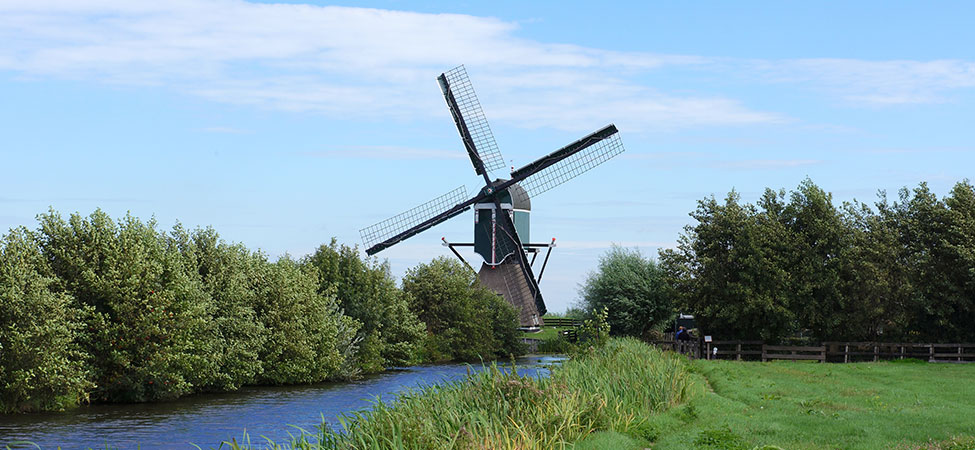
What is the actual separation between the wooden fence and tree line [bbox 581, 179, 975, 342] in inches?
34.0

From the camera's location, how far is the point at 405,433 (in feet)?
39.8

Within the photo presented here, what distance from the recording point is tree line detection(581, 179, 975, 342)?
44375 millimetres

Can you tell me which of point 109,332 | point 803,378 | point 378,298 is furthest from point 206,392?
point 803,378

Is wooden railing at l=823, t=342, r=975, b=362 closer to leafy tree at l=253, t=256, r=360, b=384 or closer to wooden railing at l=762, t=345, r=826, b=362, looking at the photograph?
wooden railing at l=762, t=345, r=826, b=362

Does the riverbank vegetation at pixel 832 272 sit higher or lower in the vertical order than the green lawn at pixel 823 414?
higher

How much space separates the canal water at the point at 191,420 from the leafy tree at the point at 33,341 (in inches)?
33.4

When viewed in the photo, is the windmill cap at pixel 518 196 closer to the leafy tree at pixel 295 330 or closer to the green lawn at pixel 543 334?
the green lawn at pixel 543 334

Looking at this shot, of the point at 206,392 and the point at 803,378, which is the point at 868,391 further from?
the point at 206,392

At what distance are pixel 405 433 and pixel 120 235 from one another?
26540 mm

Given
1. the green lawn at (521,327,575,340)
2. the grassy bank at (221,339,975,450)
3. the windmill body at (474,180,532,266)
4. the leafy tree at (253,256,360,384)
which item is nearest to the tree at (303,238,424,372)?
the leafy tree at (253,256,360,384)

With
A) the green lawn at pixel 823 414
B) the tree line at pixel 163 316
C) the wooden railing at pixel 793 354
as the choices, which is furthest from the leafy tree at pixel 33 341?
the wooden railing at pixel 793 354

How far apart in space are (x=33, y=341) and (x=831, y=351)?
114ft

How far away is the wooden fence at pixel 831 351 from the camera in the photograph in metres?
43.4

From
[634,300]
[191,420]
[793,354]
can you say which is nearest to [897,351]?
[793,354]
